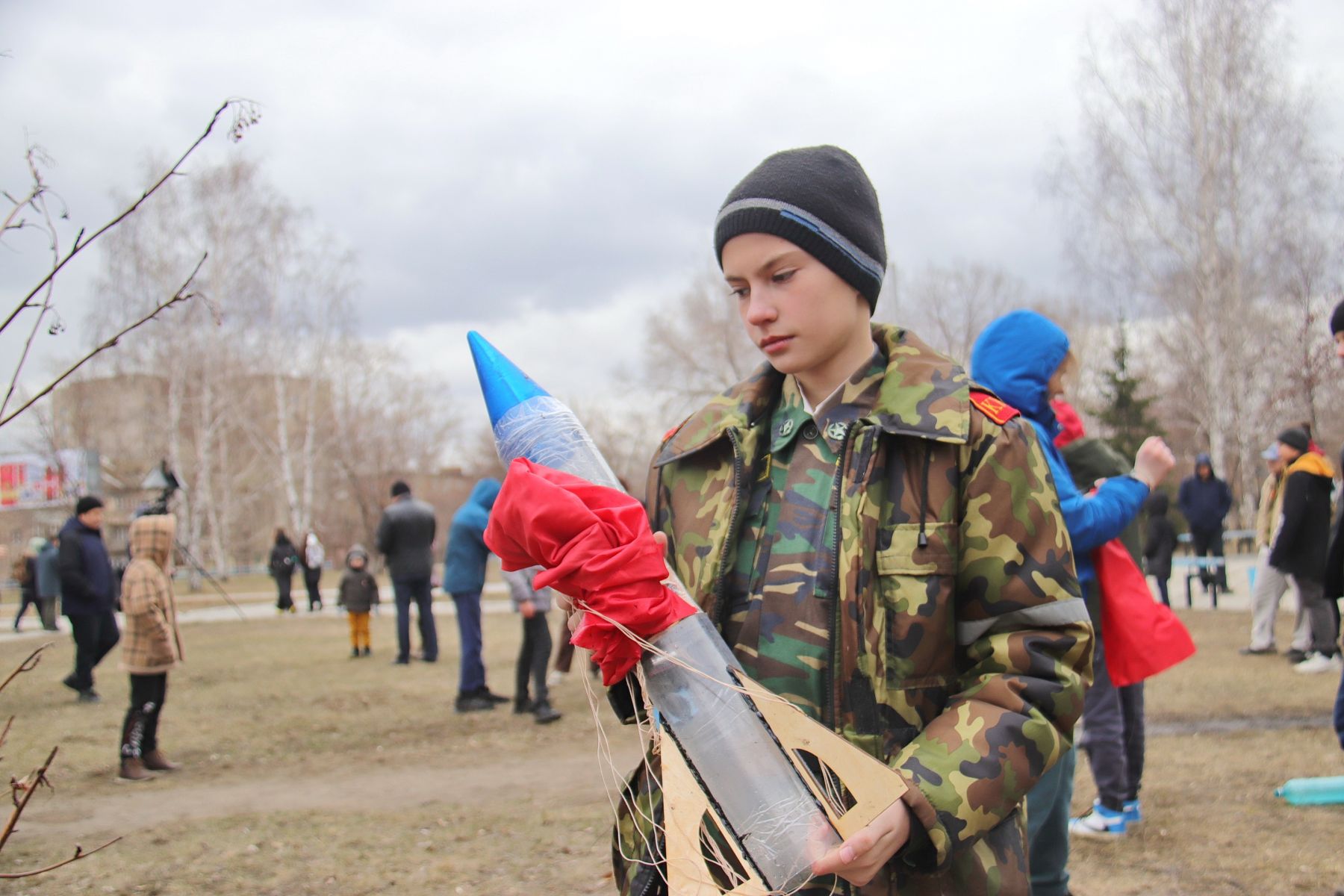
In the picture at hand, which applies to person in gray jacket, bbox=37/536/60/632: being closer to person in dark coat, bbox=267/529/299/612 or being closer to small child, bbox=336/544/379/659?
person in dark coat, bbox=267/529/299/612

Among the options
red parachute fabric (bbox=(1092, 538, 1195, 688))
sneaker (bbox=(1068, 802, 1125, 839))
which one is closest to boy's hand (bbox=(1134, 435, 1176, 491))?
red parachute fabric (bbox=(1092, 538, 1195, 688))

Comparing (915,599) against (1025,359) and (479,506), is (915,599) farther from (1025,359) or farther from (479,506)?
(479,506)

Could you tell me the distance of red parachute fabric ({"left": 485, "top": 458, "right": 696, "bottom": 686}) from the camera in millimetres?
1666

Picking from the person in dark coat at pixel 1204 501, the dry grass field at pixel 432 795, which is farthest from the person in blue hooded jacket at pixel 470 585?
the person in dark coat at pixel 1204 501

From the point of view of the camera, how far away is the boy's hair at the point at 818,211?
189 centimetres

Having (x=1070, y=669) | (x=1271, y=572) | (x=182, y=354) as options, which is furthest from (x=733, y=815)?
A: (x=182, y=354)

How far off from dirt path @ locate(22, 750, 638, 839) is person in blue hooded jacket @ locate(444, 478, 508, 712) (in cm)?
188

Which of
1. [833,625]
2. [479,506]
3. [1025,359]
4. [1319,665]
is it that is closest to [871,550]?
[833,625]

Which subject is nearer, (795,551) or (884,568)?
(884,568)

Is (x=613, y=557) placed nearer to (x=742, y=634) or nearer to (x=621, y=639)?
(x=621, y=639)

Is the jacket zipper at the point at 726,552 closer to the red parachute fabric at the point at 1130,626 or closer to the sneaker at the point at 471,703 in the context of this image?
the red parachute fabric at the point at 1130,626

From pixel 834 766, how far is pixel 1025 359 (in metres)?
Result: 2.47

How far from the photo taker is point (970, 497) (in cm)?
182

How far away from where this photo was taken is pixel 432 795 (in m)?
6.51
